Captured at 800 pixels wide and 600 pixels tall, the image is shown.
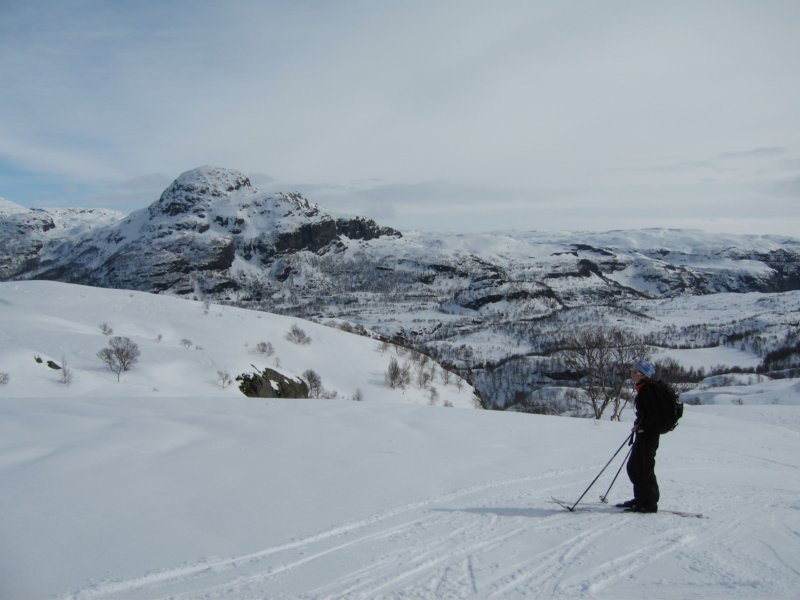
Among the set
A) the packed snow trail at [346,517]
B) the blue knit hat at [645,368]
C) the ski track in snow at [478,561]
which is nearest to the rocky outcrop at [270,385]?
the packed snow trail at [346,517]

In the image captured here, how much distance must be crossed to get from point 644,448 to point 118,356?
26440 millimetres

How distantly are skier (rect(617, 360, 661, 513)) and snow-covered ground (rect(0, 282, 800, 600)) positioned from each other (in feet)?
0.79

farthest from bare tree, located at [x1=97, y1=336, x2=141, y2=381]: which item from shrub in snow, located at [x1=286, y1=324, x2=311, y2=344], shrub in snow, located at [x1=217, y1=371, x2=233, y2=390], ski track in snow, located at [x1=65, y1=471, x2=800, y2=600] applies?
ski track in snow, located at [x1=65, y1=471, x2=800, y2=600]

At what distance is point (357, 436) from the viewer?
426 inches

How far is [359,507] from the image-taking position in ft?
22.6

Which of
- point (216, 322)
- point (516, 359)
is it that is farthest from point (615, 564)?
point (516, 359)

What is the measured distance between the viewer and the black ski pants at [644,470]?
23.6ft

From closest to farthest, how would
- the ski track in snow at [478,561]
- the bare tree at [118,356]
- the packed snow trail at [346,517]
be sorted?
the ski track in snow at [478,561], the packed snow trail at [346,517], the bare tree at [118,356]

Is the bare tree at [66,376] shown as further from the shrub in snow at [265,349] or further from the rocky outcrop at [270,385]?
the shrub in snow at [265,349]

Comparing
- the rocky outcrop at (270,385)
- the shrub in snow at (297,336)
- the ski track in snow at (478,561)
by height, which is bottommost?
the rocky outcrop at (270,385)

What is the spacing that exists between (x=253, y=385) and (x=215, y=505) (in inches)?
985

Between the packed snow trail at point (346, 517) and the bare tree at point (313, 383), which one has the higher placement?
the packed snow trail at point (346, 517)

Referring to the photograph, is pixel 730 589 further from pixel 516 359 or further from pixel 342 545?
pixel 516 359

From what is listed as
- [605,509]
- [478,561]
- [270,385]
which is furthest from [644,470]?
[270,385]
